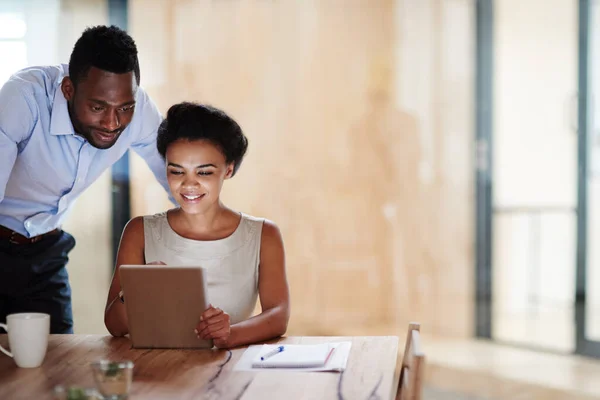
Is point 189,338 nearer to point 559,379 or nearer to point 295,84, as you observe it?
point 559,379

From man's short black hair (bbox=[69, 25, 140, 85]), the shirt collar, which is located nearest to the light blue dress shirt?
the shirt collar

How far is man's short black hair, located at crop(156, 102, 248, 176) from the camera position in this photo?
198 centimetres

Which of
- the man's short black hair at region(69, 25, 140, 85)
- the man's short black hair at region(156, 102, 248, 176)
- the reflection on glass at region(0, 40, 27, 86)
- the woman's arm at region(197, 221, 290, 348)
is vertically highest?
the reflection on glass at region(0, 40, 27, 86)

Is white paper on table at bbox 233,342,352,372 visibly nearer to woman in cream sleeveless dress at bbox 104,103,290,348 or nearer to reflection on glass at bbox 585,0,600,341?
woman in cream sleeveless dress at bbox 104,103,290,348

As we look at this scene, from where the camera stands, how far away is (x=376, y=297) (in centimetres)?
433

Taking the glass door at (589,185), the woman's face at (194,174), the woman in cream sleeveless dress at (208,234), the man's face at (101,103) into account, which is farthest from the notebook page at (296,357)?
the glass door at (589,185)

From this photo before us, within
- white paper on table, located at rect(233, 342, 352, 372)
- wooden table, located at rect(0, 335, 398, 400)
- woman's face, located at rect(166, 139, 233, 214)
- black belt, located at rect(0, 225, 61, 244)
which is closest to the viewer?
wooden table, located at rect(0, 335, 398, 400)

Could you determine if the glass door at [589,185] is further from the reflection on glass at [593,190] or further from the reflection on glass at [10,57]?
the reflection on glass at [10,57]

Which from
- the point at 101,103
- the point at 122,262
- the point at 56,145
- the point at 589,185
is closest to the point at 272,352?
the point at 122,262

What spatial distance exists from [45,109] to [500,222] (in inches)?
108

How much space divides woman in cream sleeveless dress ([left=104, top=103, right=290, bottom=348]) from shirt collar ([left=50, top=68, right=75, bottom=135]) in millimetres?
248

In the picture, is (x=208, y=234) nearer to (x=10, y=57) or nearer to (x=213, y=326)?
(x=213, y=326)

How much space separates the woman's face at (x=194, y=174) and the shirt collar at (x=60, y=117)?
29 cm

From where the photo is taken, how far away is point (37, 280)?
2244mm
